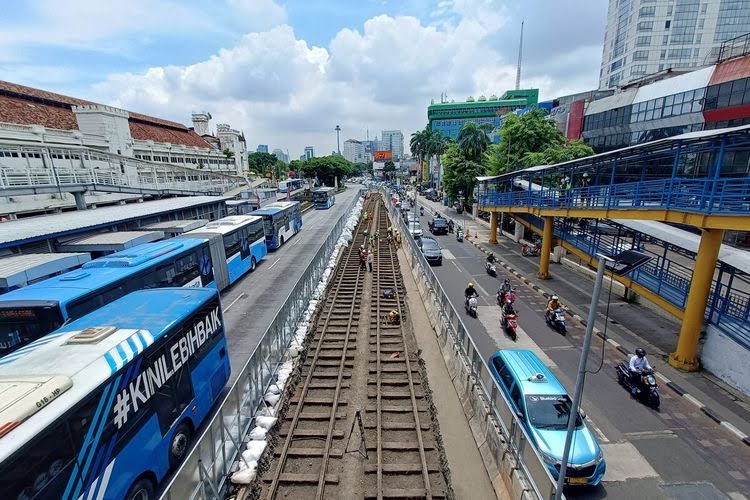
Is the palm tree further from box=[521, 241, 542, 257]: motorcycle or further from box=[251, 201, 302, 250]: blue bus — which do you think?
box=[251, 201, 302, 250]: blue bus

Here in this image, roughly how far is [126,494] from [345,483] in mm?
4451

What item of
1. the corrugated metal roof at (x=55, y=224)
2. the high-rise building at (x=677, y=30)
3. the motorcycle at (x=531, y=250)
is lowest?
the motorcycle at (x=531, y=250)

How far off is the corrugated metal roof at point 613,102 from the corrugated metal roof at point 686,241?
101ft

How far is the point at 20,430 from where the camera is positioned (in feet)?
15.4

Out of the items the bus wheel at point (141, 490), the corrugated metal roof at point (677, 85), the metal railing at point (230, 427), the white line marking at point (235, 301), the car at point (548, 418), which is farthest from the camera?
the corrugated metal roof at point (677, 85)

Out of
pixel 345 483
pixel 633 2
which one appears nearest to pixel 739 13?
pixel 633 2

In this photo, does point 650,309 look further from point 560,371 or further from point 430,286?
point 430,286

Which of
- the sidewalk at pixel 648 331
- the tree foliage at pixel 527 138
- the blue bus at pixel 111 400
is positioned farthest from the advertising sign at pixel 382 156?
the blue bus at pixel 111 400

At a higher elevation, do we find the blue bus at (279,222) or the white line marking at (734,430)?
the blue bus at (279,222)

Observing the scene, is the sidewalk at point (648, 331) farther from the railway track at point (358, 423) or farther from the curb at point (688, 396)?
the railway track at point (358, 423)

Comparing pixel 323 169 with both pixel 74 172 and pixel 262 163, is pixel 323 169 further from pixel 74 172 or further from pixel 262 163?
pixel 74 172

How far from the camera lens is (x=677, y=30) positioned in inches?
2400

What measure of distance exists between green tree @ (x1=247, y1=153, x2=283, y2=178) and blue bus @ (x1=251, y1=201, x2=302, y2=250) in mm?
90818

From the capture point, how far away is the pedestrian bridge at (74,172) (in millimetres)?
22703
